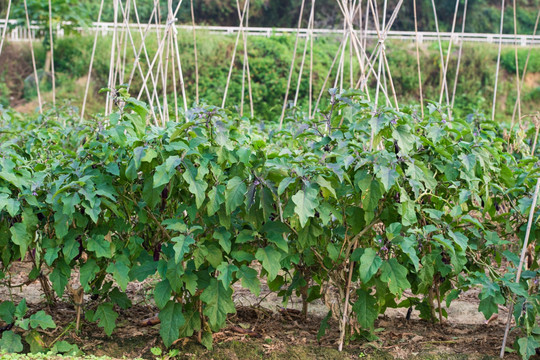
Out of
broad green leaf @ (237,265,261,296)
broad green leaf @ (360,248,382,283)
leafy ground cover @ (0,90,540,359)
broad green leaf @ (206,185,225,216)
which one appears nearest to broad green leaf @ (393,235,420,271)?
leafy ground cover @ (0,90,540,359)

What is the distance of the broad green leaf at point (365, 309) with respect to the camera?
2723mm

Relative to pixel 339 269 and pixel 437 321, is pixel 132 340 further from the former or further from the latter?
pixel 437 321

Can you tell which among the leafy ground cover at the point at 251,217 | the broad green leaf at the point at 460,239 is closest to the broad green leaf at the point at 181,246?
the leafy ground cover at the point at 251,217

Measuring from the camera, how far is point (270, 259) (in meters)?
2.54

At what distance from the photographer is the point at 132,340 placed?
2.93 metres

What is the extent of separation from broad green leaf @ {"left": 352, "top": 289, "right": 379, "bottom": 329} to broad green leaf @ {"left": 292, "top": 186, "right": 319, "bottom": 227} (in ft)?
2.07

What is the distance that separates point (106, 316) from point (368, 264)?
128cm

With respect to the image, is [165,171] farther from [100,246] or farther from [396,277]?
[396,277]

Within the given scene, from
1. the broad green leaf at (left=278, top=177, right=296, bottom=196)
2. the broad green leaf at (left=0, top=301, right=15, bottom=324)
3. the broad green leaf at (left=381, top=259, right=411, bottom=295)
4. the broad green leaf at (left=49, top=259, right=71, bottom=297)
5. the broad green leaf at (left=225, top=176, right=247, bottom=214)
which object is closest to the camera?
the broad green leaf at (left=278, top=177, right=296, bottom=196)

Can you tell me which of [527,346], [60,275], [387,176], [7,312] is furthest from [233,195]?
[527,346]

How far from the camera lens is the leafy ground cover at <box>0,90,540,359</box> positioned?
8.14 feet

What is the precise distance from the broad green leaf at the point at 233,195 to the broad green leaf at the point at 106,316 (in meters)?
0.87

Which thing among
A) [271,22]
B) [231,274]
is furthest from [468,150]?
[271,22]

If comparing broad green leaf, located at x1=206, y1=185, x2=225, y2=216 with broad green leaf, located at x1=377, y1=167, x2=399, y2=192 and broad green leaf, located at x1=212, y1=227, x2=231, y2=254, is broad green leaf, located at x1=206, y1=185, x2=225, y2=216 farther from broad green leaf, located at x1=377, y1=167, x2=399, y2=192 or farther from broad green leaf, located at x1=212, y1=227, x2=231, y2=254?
broad green leaf, located at x1=377, y1=167, x2=399, y2=192
